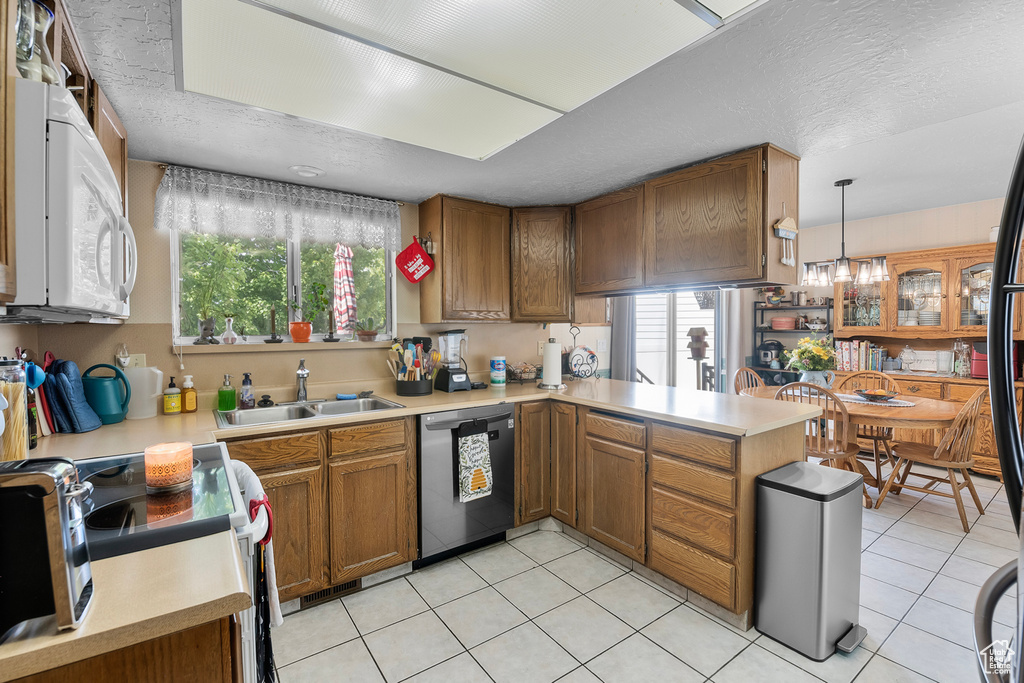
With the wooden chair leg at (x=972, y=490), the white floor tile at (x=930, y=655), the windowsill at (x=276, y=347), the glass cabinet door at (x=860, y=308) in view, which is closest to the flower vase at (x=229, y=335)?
the windowsill at (x=276, y=347)

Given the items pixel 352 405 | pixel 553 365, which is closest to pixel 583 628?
pixel 553 365

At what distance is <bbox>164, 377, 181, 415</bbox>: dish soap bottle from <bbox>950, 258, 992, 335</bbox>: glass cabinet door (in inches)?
227

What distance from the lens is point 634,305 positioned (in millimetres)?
4500

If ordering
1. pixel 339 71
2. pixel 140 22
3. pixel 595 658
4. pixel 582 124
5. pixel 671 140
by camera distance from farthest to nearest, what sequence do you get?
pixel 671 140 < pixel 582 124 < pixel 595 658 < pixel 339 71 < pixel 140 22

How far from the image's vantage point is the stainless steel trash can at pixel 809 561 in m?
1.88

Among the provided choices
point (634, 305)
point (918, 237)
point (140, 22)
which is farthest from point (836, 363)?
point (140, 22)

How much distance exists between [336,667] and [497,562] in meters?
1.01

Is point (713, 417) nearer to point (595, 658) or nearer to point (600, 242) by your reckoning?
point (595, 658)

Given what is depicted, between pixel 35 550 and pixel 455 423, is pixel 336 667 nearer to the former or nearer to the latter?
pixel 455 423

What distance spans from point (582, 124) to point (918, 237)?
4.18 meters

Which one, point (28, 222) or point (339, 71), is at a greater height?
point (339, 71)

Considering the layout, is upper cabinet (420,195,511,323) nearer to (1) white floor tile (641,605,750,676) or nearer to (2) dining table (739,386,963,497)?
(1) white floor tile (641,605,750,676)

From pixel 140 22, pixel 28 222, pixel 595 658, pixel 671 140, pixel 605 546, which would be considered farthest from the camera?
pixel 605 546

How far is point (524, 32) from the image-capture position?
4.35 feet
